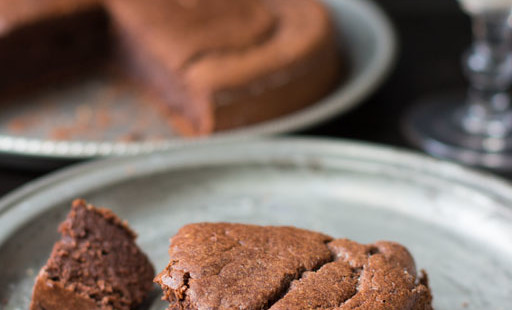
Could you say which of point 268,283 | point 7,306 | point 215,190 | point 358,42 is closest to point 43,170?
point 215,190

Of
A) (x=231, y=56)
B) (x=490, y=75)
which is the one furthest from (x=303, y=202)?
(x=490, y=75)

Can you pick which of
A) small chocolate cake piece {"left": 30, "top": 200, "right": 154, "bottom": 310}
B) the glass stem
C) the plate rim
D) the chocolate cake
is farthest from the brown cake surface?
small chocolate cake piece {"left": 30, "top": 200, "right": 154, "bottom": 310}

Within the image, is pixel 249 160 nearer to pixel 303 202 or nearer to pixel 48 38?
pixel 303 202

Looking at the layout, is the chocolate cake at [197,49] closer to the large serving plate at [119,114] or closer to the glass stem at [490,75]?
the large serving plate at [119,114]

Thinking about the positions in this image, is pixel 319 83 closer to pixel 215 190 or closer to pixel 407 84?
pixel 407 84

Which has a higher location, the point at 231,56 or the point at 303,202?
the point at 231,56

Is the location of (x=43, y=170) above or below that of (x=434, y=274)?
above
